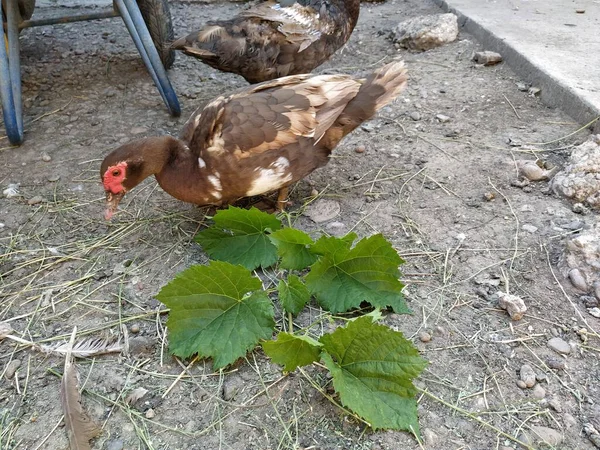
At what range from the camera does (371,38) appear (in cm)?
480

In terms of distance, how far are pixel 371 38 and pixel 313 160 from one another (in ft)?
8.94

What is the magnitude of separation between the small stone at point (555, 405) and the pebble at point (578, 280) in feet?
1.84

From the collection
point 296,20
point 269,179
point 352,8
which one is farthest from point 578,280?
point 352,8

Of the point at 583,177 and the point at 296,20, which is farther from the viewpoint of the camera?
the point at 296,20

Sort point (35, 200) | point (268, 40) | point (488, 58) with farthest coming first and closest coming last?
point (488, 58) < point (268, 40) < point (35, 200)

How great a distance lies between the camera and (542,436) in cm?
160

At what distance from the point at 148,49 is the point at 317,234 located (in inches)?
71.9

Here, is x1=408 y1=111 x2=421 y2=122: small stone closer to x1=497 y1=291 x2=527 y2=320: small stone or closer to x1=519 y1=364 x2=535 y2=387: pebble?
x1=497 y1=291 x2=527 y2=320: small stone

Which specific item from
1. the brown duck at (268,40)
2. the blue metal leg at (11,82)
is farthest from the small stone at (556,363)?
the blue metal leg at (11,82)

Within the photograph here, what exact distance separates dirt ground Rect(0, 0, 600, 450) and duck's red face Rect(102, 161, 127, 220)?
224 millimetres

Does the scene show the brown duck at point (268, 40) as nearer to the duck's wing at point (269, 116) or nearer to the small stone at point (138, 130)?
the small stone at point (138, 130)

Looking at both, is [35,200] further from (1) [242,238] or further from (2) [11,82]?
(1) [242,238]

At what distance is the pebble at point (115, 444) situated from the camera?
1.59 m

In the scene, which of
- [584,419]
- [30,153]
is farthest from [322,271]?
[30,153]
